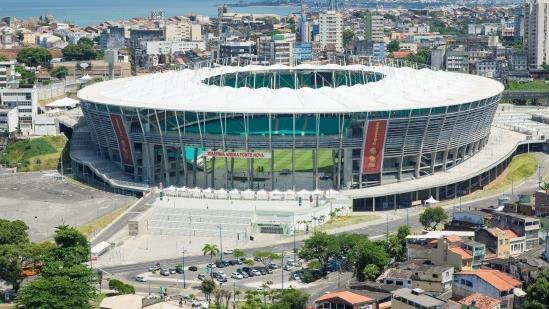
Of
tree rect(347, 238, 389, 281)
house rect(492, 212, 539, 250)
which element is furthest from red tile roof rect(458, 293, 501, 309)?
house rect(492, 212, 539, 250)

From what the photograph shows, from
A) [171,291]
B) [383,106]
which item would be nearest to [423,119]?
[383,106]

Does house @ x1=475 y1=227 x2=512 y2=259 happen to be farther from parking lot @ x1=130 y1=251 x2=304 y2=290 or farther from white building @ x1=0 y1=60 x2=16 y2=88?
white building @ x1=0 y1=60 x2=16 y2=88

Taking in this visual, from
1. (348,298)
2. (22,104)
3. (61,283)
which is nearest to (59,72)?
(22,104)

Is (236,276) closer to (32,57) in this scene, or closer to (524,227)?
(524,227)

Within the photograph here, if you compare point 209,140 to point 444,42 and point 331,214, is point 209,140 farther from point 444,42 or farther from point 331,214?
point 444,42

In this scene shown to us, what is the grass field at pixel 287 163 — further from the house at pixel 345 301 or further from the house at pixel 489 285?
the house at pixel 345 301

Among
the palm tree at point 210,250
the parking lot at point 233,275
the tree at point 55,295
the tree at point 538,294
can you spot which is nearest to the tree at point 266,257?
the parking lot at point 233,275

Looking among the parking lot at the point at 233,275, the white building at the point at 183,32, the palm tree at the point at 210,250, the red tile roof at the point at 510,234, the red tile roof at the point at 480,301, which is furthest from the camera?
the white building at the point at 183,32
